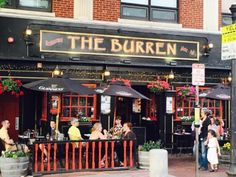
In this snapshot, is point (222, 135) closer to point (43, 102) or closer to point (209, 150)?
point (209, 150)

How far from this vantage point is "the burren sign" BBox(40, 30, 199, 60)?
14.2m

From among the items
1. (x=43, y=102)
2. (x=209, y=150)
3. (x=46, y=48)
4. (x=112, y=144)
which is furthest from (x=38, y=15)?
(x=209, y=150)

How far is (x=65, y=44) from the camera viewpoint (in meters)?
14.4

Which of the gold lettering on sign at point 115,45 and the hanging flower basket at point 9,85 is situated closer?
the hanging flower basket at point 9,85

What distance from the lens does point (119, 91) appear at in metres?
13.1

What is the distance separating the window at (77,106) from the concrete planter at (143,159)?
319 centimetres

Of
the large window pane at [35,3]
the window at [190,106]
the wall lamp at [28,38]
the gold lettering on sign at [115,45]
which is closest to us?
the wall lamp at [28,38]

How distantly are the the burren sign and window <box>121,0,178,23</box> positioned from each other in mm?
985

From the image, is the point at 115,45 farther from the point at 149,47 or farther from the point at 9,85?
the point at 9,85

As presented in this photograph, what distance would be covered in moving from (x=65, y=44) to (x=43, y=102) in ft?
7.50

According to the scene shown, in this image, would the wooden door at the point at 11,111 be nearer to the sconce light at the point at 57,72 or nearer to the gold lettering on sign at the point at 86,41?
the sconce light at the point at 57,72

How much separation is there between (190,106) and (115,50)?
3918 mm

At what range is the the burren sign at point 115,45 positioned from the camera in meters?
14.2

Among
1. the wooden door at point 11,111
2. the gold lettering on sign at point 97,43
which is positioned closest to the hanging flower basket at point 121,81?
the gold lettering on sign at point 97,43
